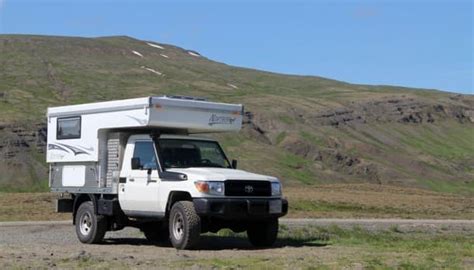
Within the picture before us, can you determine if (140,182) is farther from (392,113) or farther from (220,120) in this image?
(392,113)

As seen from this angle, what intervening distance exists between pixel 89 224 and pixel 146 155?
8.17 ft

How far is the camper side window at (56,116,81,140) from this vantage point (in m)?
19.5

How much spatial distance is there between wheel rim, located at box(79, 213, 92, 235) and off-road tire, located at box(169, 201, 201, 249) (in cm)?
295

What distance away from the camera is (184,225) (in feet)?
54.5

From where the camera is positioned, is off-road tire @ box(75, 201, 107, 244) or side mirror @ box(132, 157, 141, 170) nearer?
side mirror @ box(132, 157, 141, 170)

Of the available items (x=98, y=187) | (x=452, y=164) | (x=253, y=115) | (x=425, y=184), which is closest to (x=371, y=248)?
(x=98, y=187)

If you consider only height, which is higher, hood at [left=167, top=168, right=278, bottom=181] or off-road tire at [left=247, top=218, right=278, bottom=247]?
hood at [left=167, top=168, right=278, bottom=181]

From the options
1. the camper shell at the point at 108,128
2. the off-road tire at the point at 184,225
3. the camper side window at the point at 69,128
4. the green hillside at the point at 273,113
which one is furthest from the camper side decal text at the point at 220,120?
the green hillside at the point at 273,113

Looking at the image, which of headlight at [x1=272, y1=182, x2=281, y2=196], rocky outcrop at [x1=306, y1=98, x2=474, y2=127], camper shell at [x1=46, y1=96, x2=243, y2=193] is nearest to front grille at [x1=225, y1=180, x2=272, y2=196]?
headlight at [x1=272, y1=182, x2=281, y2=196]

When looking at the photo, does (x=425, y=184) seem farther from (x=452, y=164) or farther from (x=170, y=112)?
(x=170, y=112)

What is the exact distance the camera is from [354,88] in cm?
14762

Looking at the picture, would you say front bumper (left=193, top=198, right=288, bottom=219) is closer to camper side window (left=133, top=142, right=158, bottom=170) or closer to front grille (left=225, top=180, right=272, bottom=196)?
front grille (left=225, top=180, right=272, bottom=196)

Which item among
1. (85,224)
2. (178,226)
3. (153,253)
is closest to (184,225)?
(178,226)

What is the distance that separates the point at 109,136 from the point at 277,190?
161 inches
